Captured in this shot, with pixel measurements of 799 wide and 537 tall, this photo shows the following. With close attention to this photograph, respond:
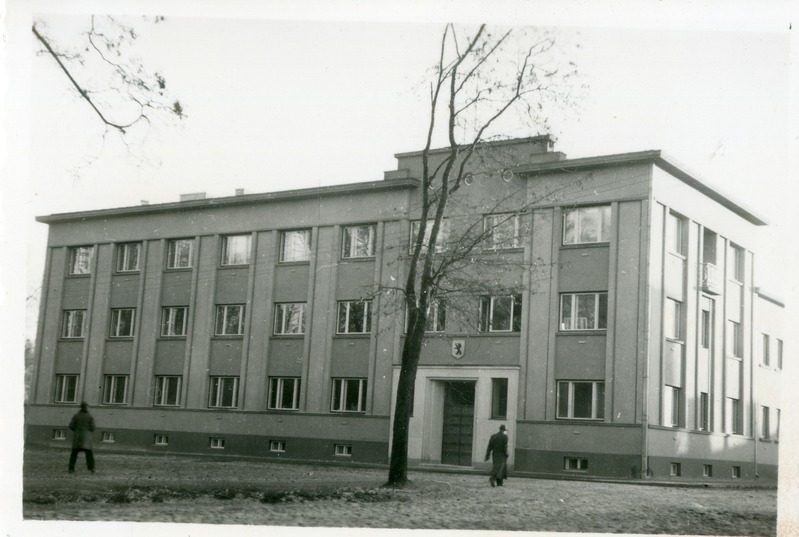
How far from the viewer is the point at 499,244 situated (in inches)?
860

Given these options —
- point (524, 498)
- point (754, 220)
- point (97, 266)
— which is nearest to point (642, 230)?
point (754, 220)

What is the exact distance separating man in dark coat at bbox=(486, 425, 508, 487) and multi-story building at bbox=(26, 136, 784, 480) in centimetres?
300

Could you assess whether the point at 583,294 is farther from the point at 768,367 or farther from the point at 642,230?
the point at 768,367

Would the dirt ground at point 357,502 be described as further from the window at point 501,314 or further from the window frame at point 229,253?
the window at point 501,314

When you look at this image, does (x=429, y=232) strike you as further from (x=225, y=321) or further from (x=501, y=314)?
(x=225, y=321)

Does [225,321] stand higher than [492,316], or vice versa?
[492,316]

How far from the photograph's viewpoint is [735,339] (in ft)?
74.6

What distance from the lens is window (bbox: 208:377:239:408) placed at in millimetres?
22906

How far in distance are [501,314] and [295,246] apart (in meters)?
5.46

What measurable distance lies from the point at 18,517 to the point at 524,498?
866 centimetres

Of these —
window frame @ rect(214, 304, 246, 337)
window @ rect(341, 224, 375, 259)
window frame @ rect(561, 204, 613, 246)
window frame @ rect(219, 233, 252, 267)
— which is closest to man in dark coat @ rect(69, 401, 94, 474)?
window frame @ rect(214, 304, 246, 337)

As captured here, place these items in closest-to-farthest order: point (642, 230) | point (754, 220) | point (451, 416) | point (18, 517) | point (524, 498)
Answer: point (18, 517) < point (524, 498) < point (754, 220) < point (642, 230) < point (451, 416)

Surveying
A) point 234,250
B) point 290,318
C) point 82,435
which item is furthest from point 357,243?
point 82,435

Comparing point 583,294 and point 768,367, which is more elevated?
point 583,294
